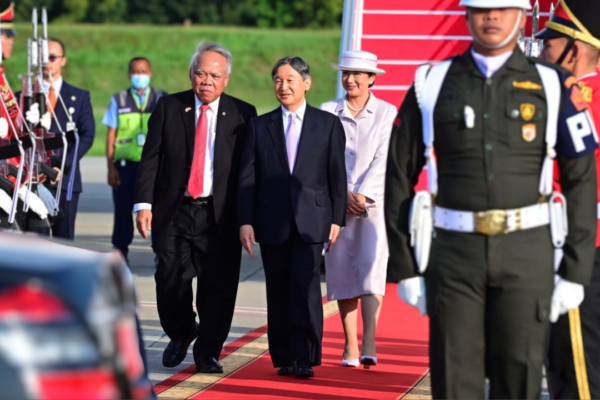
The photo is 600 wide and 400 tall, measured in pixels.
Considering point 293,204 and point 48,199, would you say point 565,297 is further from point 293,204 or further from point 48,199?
point 48,199

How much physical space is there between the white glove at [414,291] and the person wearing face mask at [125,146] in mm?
7070

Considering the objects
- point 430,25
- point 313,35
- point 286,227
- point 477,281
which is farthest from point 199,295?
point 313,35

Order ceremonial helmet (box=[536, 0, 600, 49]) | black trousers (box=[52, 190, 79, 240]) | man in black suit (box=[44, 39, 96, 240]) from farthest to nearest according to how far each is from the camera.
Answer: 1. man in black suit (box=[44, 39, 96, 240])
2. black trousers (box=[52, 190, 79, 240])
3. ceremonial helmet (box=[536, 0, 600, 49])

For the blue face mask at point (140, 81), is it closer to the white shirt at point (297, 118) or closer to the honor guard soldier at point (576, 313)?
the white shirt at point (297, 118)

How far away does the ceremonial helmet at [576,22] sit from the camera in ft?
16.0

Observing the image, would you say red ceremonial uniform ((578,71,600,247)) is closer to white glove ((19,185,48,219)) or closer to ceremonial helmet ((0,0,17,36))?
white glove ((19,185,48,219))

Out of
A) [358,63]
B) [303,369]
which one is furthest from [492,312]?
[358,63]

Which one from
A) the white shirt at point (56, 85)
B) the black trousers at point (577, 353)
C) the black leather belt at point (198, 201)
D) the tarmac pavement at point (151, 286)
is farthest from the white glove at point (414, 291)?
the white shirt at point (56, 85)

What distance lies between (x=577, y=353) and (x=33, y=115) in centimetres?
544

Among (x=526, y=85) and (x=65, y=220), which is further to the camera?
(x=65, y=220)

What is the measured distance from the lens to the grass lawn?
192 feet

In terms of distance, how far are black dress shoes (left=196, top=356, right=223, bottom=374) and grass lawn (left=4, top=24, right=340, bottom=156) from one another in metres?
50.3

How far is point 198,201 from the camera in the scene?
6648mm

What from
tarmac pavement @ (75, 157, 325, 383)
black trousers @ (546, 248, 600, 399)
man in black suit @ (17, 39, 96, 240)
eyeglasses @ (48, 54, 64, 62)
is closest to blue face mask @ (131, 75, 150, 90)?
man in black suit @ (17, 39, 96, 240)
